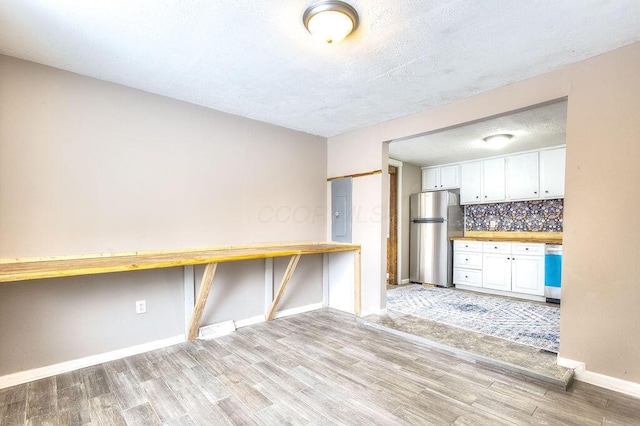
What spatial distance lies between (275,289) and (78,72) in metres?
2.75

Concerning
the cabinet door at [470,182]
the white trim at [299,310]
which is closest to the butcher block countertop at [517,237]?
the cabinet door at [470,182]

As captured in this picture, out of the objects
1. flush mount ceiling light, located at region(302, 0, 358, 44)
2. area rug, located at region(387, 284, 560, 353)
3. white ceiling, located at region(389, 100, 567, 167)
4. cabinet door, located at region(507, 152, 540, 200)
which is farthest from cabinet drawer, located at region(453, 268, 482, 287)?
flush mount ceiling light, located at region(302, 0, 358, 44)

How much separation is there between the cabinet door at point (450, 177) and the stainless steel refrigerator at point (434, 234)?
0.20 metres

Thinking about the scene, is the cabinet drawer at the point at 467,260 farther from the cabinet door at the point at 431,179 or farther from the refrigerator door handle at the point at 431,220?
the cabinet door at the point at 431,179

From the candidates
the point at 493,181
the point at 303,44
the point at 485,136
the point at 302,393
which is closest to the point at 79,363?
the point at 302,393

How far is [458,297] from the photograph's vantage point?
185 inches

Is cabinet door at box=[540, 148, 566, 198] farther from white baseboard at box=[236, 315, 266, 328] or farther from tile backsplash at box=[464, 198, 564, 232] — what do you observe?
white baseboard at box=[236, 315, 266, 328]

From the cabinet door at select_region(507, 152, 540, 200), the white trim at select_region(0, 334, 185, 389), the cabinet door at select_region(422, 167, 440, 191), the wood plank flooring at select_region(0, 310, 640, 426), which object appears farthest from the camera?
the cabinet door at select_region(422, 167, 440, 191)

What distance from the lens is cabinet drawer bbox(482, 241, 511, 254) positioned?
4855mm

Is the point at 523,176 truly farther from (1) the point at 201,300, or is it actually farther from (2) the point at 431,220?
(1) the point at 201,300

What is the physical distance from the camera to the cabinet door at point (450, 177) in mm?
5625

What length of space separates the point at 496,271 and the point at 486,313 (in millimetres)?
1373

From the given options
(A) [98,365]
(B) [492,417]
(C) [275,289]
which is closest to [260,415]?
(B) [492,417]

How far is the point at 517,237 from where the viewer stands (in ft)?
16.8
